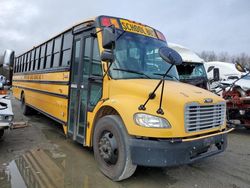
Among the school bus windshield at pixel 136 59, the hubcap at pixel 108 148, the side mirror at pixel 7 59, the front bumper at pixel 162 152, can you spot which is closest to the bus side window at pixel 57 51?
the side mirror at pixel 7 59

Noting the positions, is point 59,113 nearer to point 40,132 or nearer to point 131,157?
point 40,132

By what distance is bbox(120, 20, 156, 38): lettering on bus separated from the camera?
4.77 metres

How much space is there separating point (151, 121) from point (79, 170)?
170 cm

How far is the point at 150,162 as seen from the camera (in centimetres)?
341

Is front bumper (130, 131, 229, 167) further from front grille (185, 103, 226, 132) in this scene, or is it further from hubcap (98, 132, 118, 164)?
hubcap (98, 132, 118, 164)

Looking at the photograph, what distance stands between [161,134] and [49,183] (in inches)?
70.9

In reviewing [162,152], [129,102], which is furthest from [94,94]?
[162,152]

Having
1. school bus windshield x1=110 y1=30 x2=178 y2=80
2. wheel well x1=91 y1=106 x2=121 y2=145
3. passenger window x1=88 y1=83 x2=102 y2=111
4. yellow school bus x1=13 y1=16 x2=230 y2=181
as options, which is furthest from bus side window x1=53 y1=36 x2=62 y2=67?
wheel well x1=91 y1=106 x2=121 y2=145

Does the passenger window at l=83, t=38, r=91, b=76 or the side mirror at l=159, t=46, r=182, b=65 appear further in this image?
the passenger window at l=83, t=38, r=91, b=76

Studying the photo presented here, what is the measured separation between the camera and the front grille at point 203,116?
3.48 metres

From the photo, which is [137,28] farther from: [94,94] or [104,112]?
[104,112]

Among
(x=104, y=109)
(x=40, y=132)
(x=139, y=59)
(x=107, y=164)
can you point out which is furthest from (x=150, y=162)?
(x=40, y=132)

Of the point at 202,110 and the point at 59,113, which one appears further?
the point at 59,113

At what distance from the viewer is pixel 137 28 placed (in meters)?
4.91
